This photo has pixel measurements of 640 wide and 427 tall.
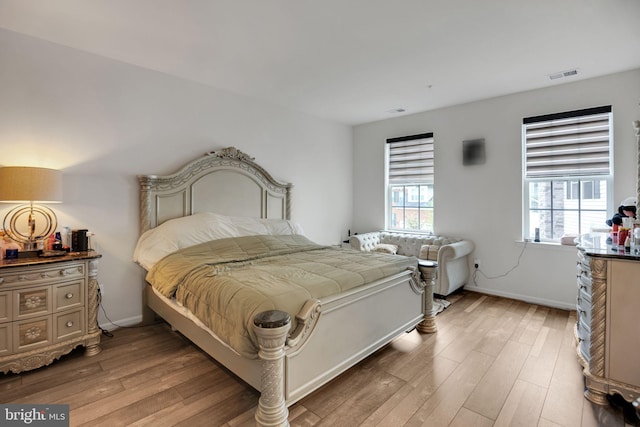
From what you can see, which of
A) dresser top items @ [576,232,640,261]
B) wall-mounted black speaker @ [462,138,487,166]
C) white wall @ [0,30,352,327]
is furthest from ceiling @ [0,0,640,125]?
dresser top items @ [576,232,640,261]

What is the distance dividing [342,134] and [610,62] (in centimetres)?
350

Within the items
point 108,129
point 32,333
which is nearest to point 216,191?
point 108,129

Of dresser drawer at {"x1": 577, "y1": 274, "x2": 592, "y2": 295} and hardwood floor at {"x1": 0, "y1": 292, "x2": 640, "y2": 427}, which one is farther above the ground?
dresser drawer at {"x1": 577, "y1": 274, "x2": 592, "y2": 295}

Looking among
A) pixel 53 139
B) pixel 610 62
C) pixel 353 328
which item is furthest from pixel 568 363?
pixel 53 139

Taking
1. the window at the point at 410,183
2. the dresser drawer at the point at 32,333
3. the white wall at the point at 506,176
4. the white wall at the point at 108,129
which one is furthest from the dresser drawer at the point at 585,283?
the dresser drawer at the point at 32,333

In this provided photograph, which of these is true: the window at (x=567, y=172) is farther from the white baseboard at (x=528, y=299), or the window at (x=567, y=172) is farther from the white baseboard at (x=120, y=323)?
the white baseboard at (x=120, y=323)

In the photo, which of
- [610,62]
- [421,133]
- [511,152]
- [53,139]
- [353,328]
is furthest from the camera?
[421,133]

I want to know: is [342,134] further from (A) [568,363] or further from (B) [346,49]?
(A) [568,363]

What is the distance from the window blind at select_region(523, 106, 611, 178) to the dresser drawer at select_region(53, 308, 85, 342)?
5.01 meters

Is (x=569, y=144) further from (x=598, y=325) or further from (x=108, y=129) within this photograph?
(x=108, y=129)

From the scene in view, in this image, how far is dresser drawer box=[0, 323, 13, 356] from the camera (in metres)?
2.16

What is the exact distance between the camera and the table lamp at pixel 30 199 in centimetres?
230

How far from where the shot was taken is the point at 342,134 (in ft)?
18.2

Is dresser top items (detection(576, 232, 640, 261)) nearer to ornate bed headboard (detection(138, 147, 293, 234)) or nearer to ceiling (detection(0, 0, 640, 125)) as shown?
ceiling (detection(0, 0, 640, 125))
